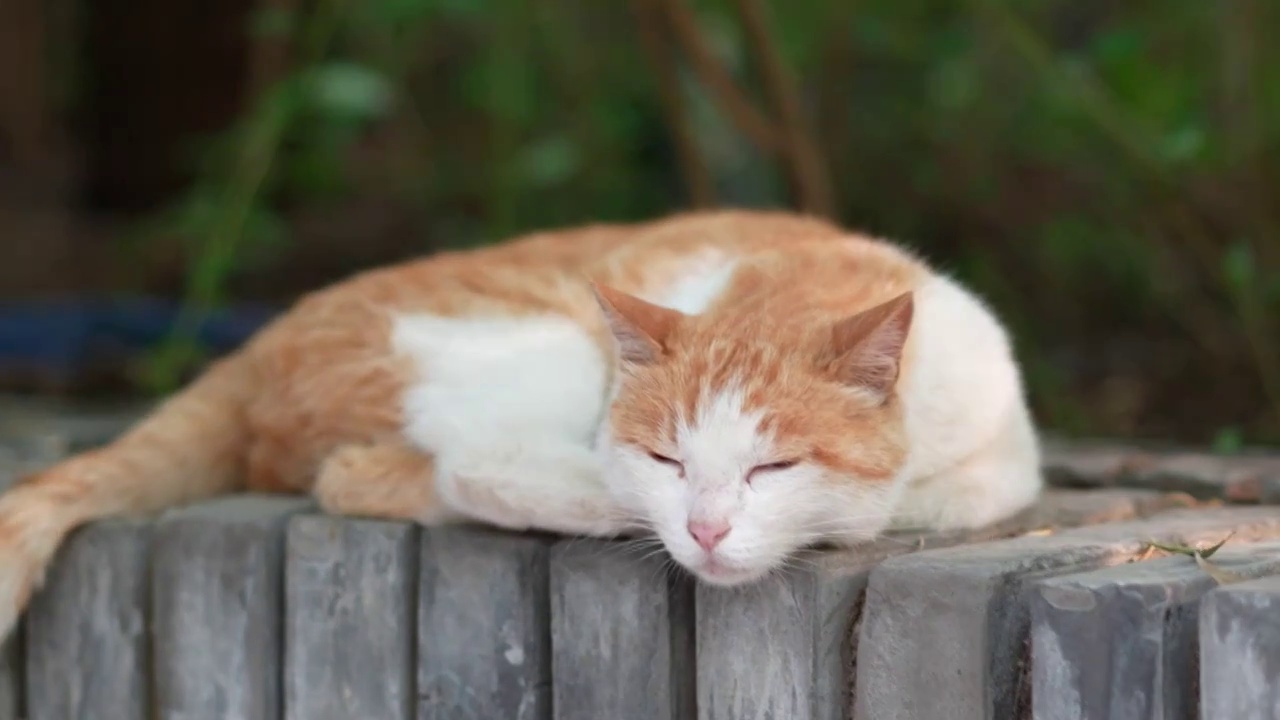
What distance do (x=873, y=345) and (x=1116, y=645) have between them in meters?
0.48

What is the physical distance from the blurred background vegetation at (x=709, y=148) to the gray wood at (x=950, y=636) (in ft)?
4.48

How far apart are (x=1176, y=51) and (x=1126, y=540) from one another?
2969 millimetres

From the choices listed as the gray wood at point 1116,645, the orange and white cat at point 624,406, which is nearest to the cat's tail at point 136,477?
the orange and white cat at point 624,406

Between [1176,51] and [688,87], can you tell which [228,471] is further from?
[1176,51]

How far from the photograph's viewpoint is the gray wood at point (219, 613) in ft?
6.56

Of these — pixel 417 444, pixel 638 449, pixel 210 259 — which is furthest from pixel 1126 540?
pixel 210 259

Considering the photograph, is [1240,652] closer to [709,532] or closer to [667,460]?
[709,532]

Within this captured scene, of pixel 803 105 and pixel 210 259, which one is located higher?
pixel 803 105

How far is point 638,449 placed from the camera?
1782mm

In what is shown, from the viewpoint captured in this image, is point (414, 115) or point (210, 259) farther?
point (414, 115)

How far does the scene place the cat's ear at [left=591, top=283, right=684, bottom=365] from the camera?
6.04 feet

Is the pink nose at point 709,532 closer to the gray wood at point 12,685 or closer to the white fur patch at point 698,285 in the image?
the white fur patch at point 698,285

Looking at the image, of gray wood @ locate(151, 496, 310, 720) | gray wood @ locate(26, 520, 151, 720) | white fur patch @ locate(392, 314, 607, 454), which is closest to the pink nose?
white fur patch @ locate(392, 314, 607, 454)

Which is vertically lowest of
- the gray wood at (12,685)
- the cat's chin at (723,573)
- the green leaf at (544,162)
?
the gray wood at (12,685)
